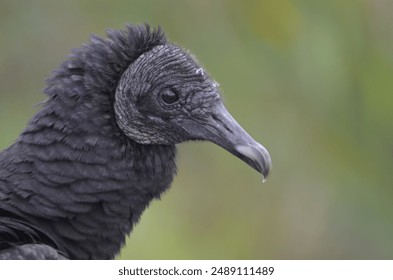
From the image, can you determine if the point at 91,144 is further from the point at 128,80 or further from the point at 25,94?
the point at 25,94

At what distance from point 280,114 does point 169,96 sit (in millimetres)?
3211

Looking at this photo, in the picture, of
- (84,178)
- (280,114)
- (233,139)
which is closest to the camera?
(84,178)

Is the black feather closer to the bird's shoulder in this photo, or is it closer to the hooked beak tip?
the bird's shoulder

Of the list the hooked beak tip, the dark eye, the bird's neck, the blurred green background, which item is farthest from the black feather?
the blurred green background

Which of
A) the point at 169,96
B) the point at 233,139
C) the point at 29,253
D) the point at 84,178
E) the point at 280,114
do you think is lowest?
the point at 29,253

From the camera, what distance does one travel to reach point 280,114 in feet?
25.1

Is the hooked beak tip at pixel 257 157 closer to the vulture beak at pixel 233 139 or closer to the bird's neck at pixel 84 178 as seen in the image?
the vulture beak at pixel 233 139

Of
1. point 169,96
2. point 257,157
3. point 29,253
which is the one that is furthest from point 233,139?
point 29,253

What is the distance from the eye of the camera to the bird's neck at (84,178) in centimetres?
427

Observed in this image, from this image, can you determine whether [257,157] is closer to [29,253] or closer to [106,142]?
[106,142]

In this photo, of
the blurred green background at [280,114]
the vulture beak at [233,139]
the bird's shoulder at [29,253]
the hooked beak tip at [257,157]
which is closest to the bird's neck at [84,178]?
the bird's shoulder at [29,253]

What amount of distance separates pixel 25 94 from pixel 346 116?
270cm

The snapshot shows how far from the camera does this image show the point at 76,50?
4570mm

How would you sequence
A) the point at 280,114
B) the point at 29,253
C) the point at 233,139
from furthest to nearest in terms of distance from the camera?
1. the point at 280,114
2. the point at 233,139
3. the point at 29,253
